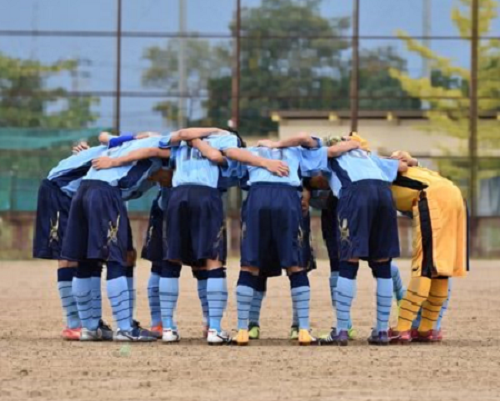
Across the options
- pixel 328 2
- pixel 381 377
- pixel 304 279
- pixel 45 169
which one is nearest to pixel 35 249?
pixel 304 279

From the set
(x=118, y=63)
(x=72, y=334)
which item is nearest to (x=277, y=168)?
(x=72, y=334)

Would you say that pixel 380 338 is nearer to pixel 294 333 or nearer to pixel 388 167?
pixel 294 333

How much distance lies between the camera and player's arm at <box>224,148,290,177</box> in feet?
39.9

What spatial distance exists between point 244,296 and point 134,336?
1.06m

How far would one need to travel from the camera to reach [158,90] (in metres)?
35.8

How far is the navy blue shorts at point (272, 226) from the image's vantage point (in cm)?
1207

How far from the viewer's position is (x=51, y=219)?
1312cm

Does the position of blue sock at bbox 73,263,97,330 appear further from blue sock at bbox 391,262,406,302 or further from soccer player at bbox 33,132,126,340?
blue sock at bbox 391,262,406,302

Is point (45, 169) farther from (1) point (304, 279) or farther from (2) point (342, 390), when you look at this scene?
(2) point (342, 390)

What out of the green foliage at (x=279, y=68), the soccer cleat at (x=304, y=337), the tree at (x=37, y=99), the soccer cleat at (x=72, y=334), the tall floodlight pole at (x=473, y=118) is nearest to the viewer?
the soccer cleat at (x=304, y=337)

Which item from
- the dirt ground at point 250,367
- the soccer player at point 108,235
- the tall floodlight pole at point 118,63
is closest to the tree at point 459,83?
the tall floodlight pole at point 118,63

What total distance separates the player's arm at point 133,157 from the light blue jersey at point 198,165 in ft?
0.23

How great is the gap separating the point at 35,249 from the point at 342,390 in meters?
4.74

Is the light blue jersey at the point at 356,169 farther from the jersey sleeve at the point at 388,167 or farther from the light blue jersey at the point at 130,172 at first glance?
the light blue jersey at the point at 130,172
